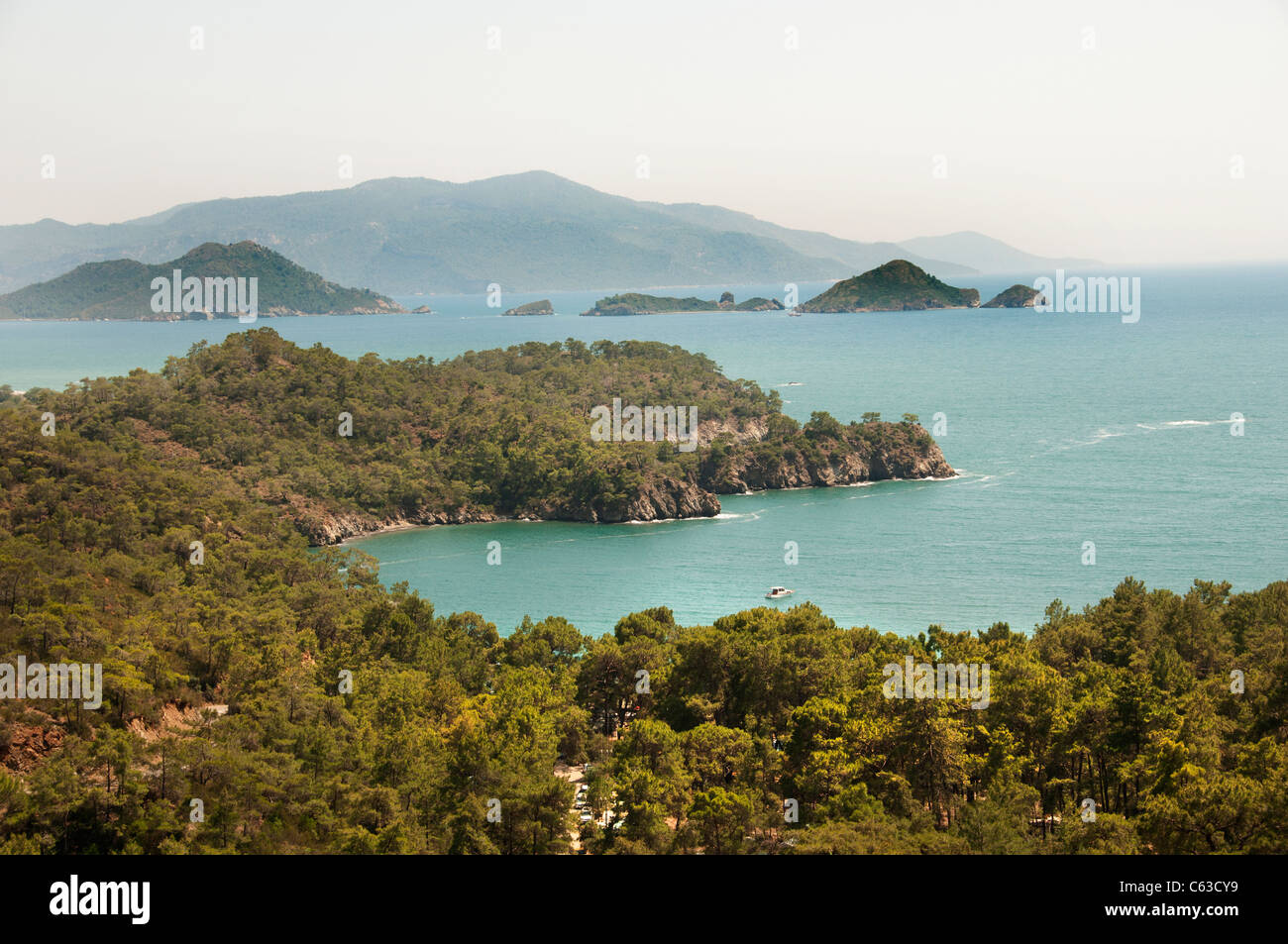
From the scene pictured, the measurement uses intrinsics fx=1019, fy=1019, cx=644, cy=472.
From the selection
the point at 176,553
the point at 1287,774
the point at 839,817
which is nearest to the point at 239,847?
the point at 839,817

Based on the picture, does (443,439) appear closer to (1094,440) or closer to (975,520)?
(975,520)

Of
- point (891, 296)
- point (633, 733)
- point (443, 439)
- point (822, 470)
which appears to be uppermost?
point (891, 296)

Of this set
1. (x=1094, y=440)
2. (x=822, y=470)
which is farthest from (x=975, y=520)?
(x=1094, y=440)

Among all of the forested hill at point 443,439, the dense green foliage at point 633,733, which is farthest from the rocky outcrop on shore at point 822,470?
the dense green foliage at point 633,733

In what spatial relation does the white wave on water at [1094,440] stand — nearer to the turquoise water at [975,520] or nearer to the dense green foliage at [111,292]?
the turquoise water at [975,520]

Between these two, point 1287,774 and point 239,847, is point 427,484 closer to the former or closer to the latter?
point 239,847
